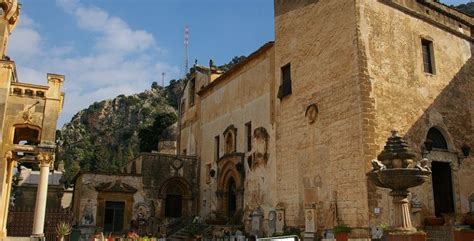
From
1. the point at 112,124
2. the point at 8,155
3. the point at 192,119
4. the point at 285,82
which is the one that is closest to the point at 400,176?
the point at 285,82

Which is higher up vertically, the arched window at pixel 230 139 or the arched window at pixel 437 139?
the arched window at pixel 230 139

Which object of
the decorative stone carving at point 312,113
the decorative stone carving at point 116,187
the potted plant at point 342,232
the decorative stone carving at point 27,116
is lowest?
the potted plant at point 342,232

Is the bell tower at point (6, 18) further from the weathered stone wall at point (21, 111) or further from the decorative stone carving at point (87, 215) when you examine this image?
the decorative stone carving at point (87, 215)

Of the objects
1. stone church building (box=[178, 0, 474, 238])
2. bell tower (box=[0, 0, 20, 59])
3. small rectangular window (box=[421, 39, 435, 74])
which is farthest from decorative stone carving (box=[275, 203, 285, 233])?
bell tower (box=[0, 0, 20, 59])

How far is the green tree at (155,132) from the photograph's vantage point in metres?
49.9

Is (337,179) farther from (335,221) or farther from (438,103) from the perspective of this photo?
(438,103)

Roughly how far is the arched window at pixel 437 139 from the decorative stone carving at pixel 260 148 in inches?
277

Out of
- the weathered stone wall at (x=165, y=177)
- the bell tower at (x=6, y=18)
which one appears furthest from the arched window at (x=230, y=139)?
the bell tower at (x=6, y=18)

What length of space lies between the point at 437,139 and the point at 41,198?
A: 15084mm

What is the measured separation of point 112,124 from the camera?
290ft

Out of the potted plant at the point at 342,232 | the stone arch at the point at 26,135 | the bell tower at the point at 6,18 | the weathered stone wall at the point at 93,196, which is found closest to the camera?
the potted plant at the point at 342,232

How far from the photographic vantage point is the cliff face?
7556 cm

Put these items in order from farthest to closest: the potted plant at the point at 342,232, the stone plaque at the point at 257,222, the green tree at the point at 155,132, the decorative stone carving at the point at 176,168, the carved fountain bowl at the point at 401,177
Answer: the green tree at the point at 155,132
the decorative stone carving at the point at 176,168
the stone plaque at the point at 257,222
the potted plant at the point at 342,232
the carved fountain bowl at the point at 401,177

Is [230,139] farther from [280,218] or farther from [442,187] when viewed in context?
[442,187]
